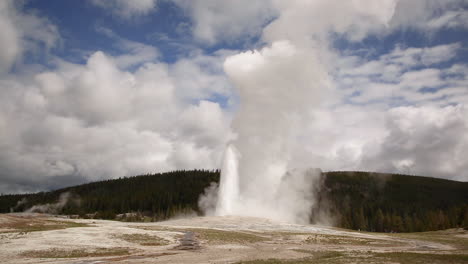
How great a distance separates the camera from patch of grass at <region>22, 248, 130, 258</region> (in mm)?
28719

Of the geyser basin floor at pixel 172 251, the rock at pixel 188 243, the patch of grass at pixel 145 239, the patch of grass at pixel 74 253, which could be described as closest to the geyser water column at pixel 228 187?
the geyser basin floor at pixel 172 251

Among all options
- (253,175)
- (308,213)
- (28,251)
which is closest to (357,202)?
(308,213)

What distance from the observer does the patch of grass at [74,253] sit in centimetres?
2872

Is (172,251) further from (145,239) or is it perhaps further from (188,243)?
(145,239)

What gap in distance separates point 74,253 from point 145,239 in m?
10.9

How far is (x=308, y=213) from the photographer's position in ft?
406

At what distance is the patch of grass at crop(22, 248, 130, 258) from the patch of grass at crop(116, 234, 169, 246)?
5.83 metres

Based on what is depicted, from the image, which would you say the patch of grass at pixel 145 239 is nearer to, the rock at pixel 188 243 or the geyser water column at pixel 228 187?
the rock at pixel 188 243

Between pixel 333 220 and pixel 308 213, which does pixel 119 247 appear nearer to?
pixel 308 213

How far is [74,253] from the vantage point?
29531 millimetres

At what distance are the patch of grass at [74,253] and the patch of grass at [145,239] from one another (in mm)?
5827

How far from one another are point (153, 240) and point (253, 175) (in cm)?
6466

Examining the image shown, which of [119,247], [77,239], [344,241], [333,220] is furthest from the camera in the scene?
[333,220]

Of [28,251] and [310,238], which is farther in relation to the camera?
[310,238]
